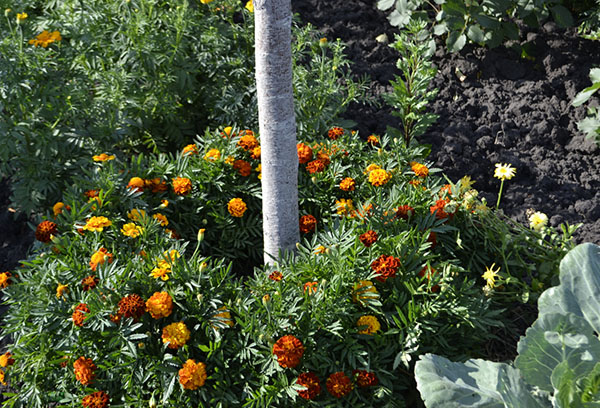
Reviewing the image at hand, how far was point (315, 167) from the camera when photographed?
111 inches

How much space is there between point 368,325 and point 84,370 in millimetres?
1007

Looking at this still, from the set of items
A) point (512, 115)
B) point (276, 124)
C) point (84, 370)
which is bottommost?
point (84, 370)

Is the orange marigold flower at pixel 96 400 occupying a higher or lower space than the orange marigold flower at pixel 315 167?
A: lower

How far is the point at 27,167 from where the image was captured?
10.0ft

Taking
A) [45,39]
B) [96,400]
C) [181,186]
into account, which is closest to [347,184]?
[181,186]

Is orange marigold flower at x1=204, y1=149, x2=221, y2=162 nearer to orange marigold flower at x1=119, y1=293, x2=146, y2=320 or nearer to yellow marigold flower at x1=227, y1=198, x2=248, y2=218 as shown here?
yellow marigold flower at x1=227, y1=198, x2=248, y2=218

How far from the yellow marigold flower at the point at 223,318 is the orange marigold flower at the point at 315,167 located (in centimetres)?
87

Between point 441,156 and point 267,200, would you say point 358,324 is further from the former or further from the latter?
point 441,156

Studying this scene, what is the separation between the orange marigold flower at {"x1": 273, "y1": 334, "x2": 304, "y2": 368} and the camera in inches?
79.8

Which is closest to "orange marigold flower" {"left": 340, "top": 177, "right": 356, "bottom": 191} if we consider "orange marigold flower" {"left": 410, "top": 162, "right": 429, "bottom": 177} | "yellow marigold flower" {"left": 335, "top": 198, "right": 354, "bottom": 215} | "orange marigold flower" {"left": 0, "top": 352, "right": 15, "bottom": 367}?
"yellow marigold flower" {"left": 335, "top": 198, "right": 354, "bottom": 215}

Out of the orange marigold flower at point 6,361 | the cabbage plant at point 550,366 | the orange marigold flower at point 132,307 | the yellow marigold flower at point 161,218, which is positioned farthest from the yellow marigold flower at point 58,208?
the cabbage plant at point 550,366

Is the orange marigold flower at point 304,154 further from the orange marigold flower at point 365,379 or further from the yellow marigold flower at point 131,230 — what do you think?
the orange marigold flower at point 365,379

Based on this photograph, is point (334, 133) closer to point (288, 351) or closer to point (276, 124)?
point (276, 124)

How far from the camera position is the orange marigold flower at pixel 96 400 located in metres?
2.08
